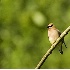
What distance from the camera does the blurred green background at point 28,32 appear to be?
1964mm

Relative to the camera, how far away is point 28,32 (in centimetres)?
203

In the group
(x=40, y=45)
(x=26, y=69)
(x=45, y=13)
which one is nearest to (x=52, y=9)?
(x=45, y=13)

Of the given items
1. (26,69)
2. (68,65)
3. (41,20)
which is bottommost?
(26,69)

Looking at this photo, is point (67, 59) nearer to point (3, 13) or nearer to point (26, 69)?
point (26, 69)

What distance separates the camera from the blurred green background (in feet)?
6.44

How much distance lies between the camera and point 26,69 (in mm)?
1962

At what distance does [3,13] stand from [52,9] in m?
0.29

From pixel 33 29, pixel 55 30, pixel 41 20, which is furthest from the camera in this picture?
pixel 33 29

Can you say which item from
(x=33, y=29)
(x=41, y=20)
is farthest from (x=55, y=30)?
(x=33, y=29)

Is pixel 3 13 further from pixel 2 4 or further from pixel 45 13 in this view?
pixel 45 13

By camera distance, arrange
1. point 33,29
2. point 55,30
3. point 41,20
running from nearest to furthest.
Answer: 1. point 55,30
2. point 41,20
3. point 33,29

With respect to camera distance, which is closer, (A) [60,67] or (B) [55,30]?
(B) [55,30]

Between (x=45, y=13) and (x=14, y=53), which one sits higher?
(x=45, y=13)

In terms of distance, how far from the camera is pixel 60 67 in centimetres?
198
